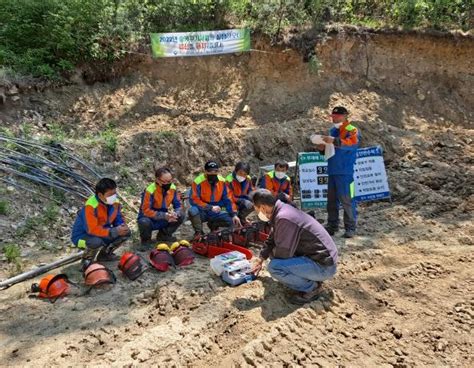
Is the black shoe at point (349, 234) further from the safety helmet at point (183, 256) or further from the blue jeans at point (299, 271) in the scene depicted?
the safety helmet at point (183, 256)

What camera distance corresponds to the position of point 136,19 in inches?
453

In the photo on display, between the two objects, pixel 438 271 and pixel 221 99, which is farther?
pixel 221 99

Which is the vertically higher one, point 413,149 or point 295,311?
point 413,149

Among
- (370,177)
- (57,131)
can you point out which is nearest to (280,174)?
A: (370,177)

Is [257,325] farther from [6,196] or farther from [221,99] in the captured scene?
[221,99]

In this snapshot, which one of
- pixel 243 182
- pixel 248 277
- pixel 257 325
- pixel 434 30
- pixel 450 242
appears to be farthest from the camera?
pixel 434 30

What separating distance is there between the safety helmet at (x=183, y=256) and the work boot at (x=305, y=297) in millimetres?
1555

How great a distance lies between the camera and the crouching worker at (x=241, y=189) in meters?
7.03

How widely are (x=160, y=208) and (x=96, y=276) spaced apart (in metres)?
1.60

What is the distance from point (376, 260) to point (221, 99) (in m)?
7.06

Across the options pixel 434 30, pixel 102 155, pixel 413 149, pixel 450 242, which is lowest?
pixel 450 242

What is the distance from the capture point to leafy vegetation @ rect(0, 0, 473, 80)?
1026 centimetres

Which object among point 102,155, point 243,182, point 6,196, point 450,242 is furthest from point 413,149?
point 6,196

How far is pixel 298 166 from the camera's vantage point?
814cm
